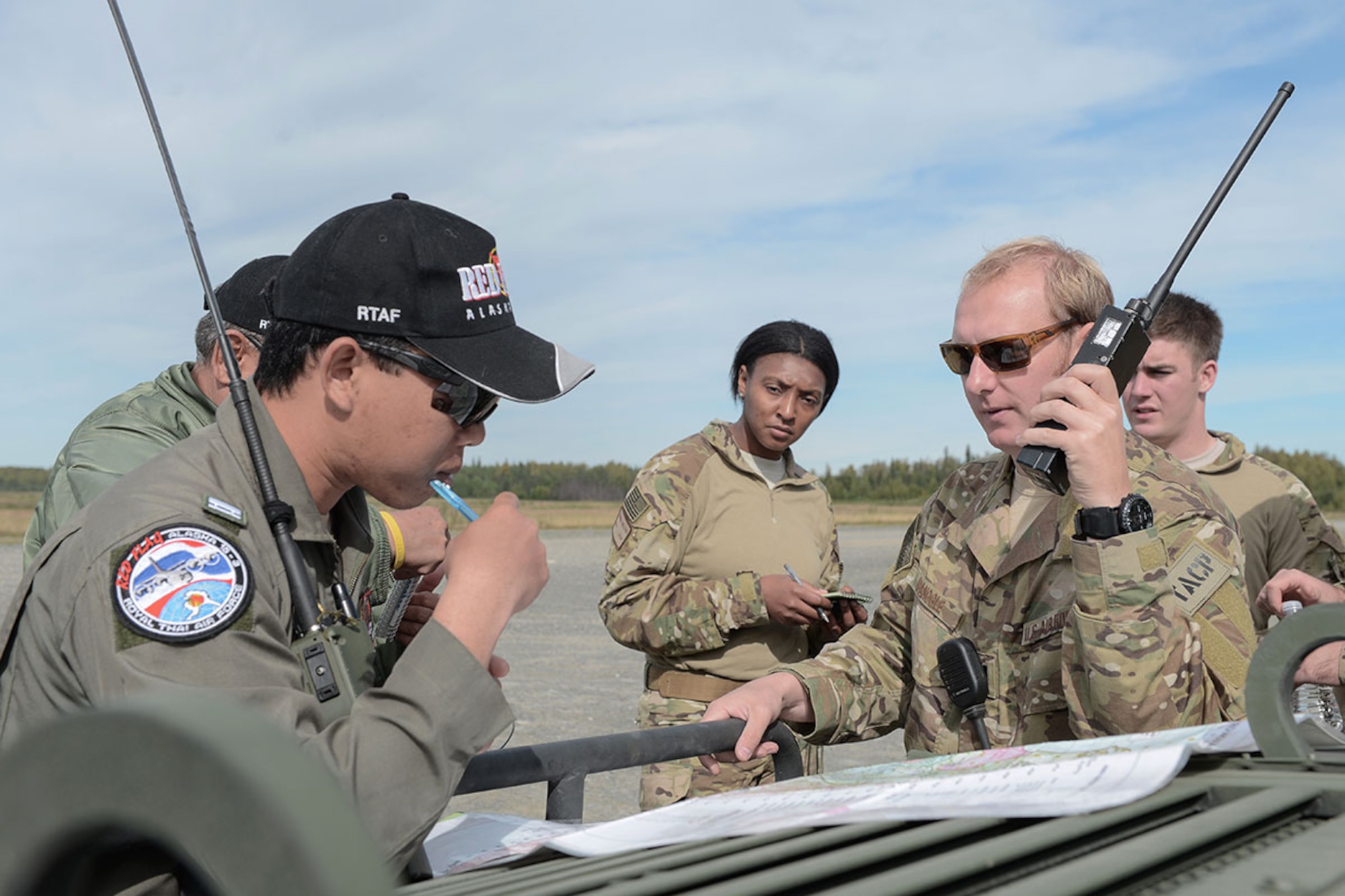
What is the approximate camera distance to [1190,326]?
15.9 ft

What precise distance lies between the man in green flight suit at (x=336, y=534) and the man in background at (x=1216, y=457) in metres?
3.28

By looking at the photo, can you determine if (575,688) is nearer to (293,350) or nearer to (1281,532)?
(1281,532)

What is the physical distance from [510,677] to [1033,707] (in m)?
8.95

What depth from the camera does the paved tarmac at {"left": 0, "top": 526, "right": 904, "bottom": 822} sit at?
7.23m

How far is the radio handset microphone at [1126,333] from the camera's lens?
2.37m

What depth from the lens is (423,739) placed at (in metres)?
1.62

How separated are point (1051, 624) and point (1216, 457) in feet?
8.87

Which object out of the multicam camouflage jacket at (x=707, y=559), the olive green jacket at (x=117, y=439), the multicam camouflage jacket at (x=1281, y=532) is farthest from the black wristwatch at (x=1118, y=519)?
the multicam camouflage jacket at (x=1281, y=532)

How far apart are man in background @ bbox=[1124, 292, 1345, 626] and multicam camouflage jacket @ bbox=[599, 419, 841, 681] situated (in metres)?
1.49

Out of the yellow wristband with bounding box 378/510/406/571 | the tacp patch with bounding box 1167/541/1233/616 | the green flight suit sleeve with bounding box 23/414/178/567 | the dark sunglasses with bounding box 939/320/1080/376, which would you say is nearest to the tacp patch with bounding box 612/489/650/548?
the yellow wristband with bounding box 378/510/406/571

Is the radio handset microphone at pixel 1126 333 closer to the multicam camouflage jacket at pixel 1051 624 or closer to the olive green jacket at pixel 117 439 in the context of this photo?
the multicam camouflage jacket at pixel 1051 624

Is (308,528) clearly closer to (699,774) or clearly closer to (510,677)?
(699,774)

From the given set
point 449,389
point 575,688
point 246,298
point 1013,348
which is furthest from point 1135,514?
point 575,688

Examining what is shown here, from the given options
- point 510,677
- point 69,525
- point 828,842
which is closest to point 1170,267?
point 828,842
